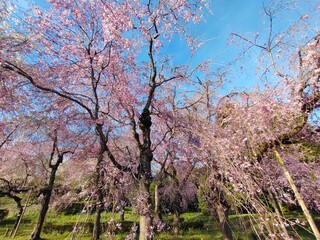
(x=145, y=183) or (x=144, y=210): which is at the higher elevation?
→ (x=145, y=183)

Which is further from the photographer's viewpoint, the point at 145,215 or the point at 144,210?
the point at 145,215

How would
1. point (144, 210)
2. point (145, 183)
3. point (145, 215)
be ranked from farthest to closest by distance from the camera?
1. point (145, 183)
2. point (145, 215)
3. point (144, 210)

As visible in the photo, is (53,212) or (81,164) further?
(53,212)

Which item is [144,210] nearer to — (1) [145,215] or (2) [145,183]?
(1) [145,215]

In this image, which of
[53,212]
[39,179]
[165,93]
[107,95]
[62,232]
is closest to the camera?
[107,95]

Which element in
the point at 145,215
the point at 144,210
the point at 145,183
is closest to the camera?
the point at 144,210

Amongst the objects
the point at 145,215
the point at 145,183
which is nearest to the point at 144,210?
the point at 145,215

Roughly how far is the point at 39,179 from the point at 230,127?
1298cm

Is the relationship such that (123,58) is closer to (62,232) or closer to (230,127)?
(230,127)

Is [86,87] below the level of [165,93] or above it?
below

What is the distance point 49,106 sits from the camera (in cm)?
668

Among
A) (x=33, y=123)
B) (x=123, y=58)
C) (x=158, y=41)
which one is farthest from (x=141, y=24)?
(x=33, y=123)

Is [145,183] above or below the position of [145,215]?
above

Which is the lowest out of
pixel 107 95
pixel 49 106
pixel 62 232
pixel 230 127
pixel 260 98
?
pixel 62 232
